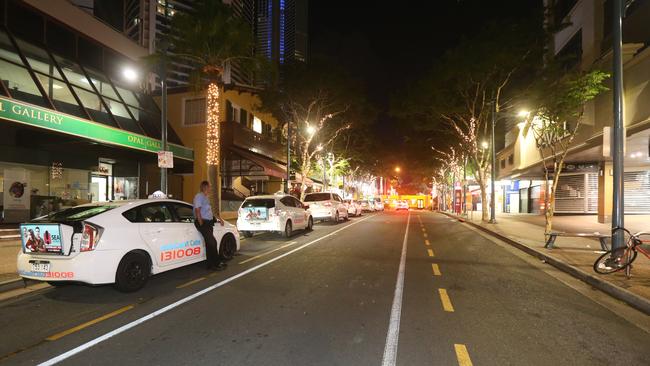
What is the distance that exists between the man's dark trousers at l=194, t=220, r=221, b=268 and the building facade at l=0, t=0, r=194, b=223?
25.3 ft

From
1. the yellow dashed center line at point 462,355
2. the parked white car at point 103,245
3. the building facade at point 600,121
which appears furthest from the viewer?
the building facade at point 600,121

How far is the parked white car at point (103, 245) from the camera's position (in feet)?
20.6

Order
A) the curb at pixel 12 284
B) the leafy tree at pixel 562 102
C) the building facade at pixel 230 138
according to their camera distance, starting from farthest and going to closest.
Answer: the building facade at pixel 230 138 → the leafy tree at pixel 562 102 → the curb at pixel 12 284

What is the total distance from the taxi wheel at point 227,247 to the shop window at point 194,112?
17204 millimetres

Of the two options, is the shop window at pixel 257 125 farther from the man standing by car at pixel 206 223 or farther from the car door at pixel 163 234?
the car door at pixel 163 234

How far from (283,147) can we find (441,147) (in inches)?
600

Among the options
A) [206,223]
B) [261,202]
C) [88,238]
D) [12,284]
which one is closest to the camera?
[88,238]

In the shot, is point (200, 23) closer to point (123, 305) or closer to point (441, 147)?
point (123, 305)

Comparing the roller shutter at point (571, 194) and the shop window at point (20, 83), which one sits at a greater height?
the shop window at point (20, 83)

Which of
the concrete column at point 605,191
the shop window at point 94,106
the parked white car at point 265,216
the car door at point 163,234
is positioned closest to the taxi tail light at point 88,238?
the car door at point 163,234

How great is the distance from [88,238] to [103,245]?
246mm

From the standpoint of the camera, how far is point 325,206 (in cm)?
2280

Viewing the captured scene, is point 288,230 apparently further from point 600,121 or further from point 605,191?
point 605,191

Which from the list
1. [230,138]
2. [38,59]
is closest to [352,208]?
[230,138]
